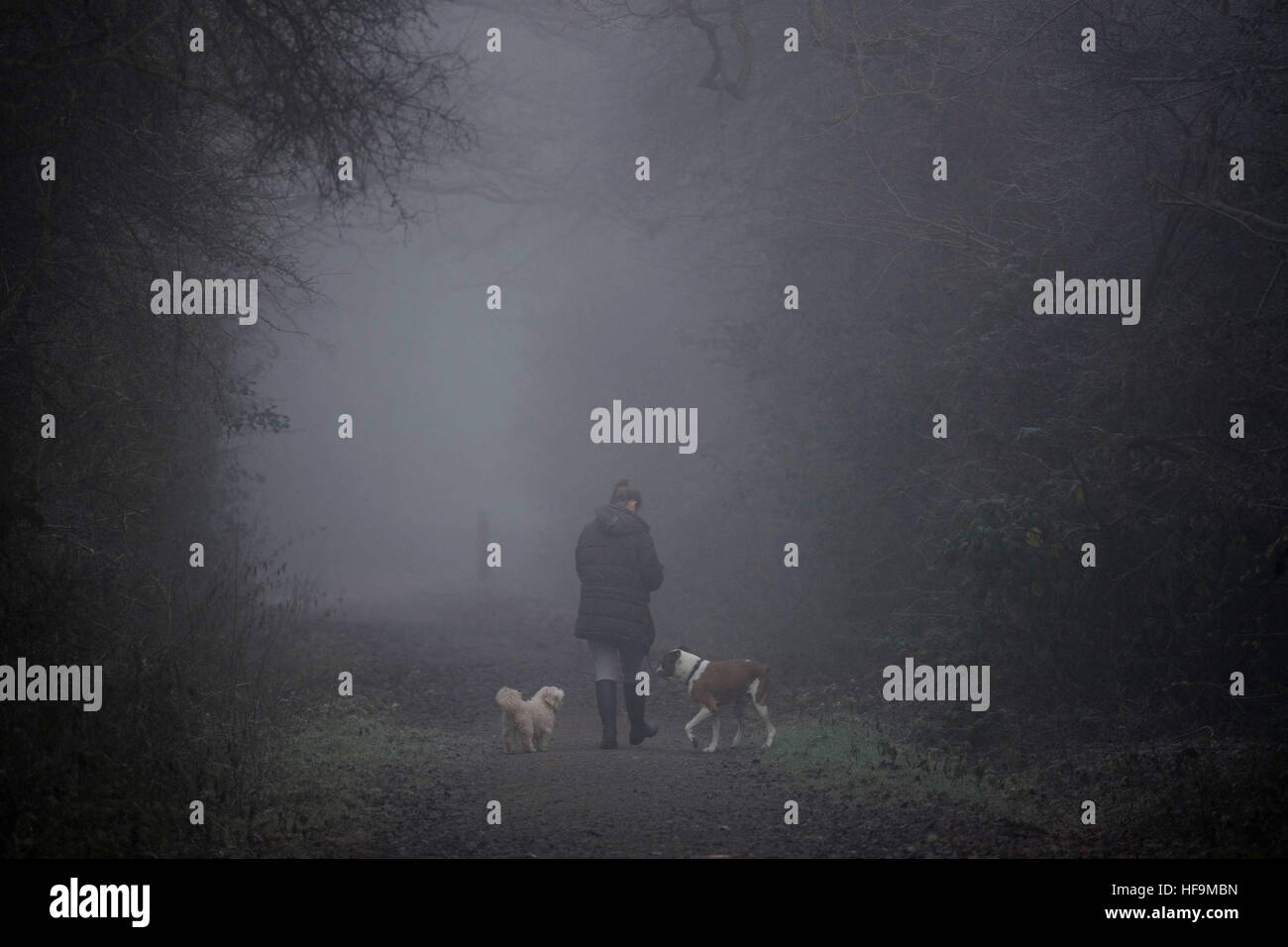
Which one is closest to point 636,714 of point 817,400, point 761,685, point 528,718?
point 528,718

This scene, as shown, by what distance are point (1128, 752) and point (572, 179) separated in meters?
22.3

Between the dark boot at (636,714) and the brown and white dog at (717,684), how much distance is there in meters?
0.38

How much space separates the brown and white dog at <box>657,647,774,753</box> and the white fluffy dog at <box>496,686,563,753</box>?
1.19 m

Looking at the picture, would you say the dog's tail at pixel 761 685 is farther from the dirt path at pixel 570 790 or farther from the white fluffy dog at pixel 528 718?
the white fluffy dog at pixel 528 718

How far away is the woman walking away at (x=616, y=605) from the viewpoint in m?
11.2

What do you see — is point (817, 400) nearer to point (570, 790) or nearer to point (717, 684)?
point (717, 684)

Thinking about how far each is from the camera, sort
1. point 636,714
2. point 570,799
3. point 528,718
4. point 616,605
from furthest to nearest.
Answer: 1. point 636,714
2. point 616,605
3. point 528,718
4. point 570,799

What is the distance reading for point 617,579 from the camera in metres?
11.2

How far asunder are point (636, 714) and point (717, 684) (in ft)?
3.04

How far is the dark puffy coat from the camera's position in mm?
11164

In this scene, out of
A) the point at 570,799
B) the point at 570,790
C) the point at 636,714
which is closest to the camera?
the point at 570,799

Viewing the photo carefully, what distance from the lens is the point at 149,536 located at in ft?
38.8

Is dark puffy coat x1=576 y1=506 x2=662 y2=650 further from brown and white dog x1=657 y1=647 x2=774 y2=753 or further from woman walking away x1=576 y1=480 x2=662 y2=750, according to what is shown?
brown and white dog x1=657 y1=647 x2=774 y2=753

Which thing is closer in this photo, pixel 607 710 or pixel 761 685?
pixel 761 685
